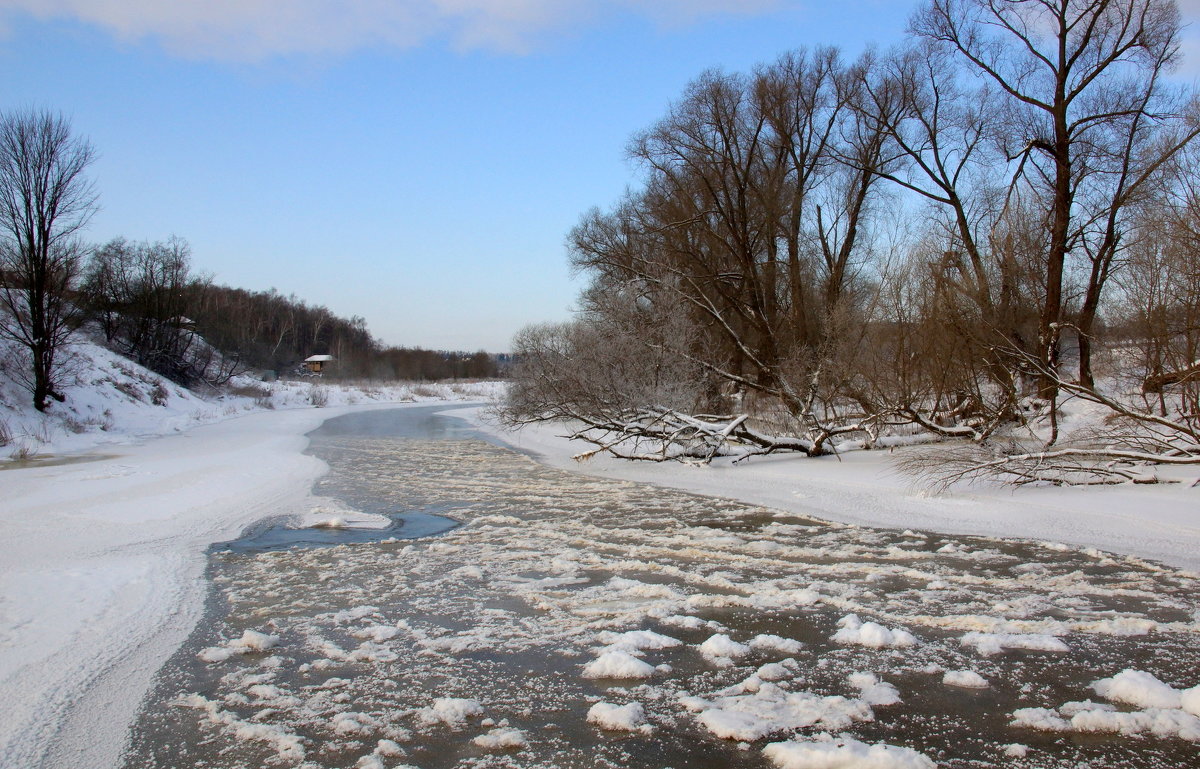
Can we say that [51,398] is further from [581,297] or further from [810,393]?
[810,393]

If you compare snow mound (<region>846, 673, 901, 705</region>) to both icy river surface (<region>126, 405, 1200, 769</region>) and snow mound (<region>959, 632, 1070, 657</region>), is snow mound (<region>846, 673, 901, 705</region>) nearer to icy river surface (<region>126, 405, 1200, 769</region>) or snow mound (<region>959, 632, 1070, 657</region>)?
icy river surface (<region>126, 405, 1200, 769</region>)

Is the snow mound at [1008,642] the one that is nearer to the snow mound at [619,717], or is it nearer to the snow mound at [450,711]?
the snow mound at [619,717]

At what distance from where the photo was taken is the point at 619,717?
13.1 ft

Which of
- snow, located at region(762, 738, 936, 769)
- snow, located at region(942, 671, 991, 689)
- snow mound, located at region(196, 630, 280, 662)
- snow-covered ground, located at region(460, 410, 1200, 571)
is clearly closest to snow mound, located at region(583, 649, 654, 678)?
snow, located at region(762, 738, 936, 769)

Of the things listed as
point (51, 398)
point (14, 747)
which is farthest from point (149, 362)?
point (14, 747)

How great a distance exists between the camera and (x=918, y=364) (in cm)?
1352

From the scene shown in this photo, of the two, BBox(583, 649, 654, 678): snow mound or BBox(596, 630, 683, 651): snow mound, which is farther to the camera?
BBox(596, 630, 683, 651): snow mound

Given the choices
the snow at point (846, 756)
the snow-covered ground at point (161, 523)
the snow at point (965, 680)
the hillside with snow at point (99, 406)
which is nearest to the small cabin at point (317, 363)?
the hillside with snow at point (99, 406)

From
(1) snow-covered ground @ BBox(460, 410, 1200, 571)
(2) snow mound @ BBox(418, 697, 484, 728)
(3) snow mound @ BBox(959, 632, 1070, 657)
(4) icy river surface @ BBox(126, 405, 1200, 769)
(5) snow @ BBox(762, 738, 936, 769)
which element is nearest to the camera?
(5) snow @ BBox(762, 738, 936, 769)

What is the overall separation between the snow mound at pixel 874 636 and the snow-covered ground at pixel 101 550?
14.2 ft

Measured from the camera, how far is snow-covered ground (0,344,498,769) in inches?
165

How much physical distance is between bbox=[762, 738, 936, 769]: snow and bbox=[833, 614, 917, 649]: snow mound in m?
1.52

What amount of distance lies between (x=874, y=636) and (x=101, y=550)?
284 inches

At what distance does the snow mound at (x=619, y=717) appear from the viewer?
12.9 feet
